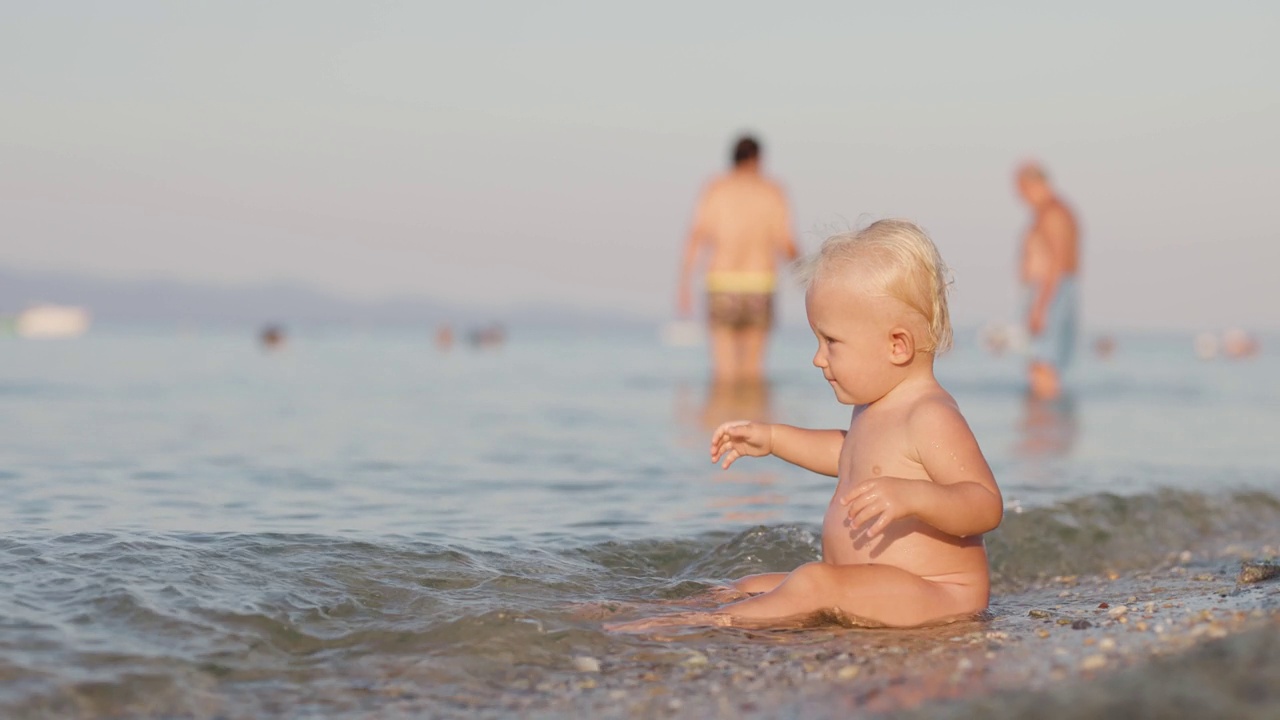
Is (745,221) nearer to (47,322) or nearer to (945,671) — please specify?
(945,671)

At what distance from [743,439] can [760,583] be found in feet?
1.52

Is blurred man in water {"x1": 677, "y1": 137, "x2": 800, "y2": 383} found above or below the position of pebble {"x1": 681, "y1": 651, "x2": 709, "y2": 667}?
above

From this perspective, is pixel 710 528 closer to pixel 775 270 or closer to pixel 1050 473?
pixel 1050 473

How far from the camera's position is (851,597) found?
3.29 meters

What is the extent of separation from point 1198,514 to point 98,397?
29.8ft

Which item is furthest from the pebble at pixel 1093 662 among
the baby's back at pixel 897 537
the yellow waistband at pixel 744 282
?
the yellow waistband at pixel 744 282

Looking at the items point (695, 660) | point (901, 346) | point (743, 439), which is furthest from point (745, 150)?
point (695, 660)

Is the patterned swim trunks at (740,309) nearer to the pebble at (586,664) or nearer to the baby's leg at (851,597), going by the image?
the baby's leg at (851,597)

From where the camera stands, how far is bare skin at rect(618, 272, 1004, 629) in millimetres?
3283

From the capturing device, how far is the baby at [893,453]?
10.8 ft

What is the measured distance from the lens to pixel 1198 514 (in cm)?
572

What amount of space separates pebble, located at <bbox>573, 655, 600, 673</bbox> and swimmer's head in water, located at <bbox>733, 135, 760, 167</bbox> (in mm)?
9762

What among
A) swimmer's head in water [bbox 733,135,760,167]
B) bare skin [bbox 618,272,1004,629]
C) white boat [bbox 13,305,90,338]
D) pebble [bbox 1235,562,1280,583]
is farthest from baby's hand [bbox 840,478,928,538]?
white boat [bbox 13,305,90,338]

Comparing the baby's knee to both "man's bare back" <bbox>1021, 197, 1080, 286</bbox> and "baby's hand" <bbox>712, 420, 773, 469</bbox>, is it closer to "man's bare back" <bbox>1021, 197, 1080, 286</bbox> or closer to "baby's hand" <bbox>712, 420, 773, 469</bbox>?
"baby's hand" <bbox>712, 420, 773, 469</bbox>
